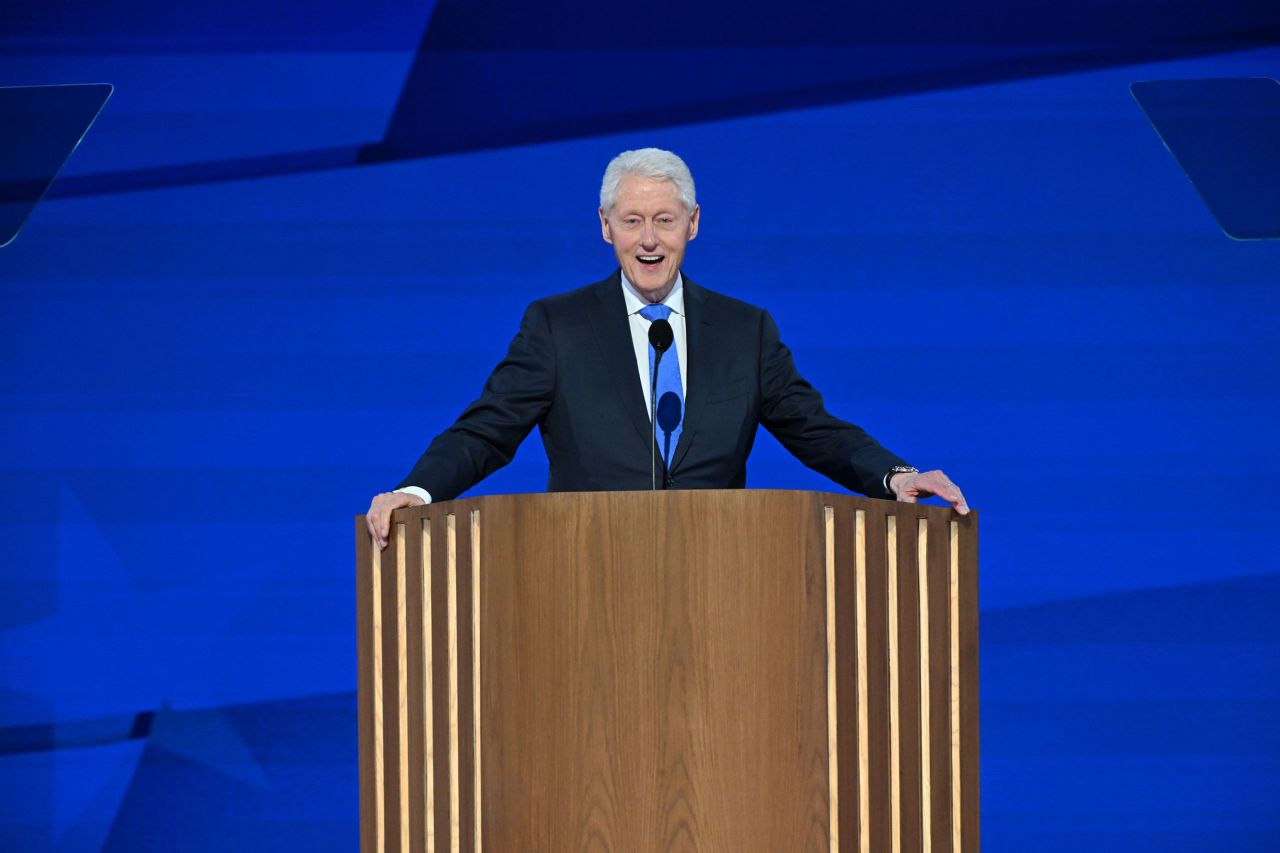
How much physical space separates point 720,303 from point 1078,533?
1581mm

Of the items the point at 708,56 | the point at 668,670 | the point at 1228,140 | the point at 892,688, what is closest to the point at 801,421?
the point at 892,688

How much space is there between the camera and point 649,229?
2.77 m

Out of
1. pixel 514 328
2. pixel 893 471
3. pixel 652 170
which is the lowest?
pixel 893 471

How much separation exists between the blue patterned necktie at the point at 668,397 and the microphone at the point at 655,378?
19 mm

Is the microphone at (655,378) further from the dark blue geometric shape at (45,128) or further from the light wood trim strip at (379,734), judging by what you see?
the dark blue geometric shape at (45,128)

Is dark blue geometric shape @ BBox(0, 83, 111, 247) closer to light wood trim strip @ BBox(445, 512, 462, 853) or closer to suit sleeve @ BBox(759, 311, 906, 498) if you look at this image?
suit sleeve @ BBox(759, 311, 906, 498)

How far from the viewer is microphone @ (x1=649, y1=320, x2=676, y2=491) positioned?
2434 millimetres

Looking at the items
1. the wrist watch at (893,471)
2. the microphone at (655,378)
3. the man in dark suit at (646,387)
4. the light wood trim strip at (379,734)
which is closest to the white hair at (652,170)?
the man in dark suit at (646,387)

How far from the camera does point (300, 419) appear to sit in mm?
4105

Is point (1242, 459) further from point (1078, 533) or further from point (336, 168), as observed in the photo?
point (336, 168)

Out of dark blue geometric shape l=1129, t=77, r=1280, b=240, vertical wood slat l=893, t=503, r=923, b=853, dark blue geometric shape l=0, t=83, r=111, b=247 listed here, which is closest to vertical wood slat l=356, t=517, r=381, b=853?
vertical wood slat l=893, t=503, r=923, b=853

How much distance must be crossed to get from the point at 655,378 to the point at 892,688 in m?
0.57

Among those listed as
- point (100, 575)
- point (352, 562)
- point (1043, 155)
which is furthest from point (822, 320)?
point (100, 575)

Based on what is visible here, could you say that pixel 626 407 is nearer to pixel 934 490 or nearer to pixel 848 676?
pixel 934 490
